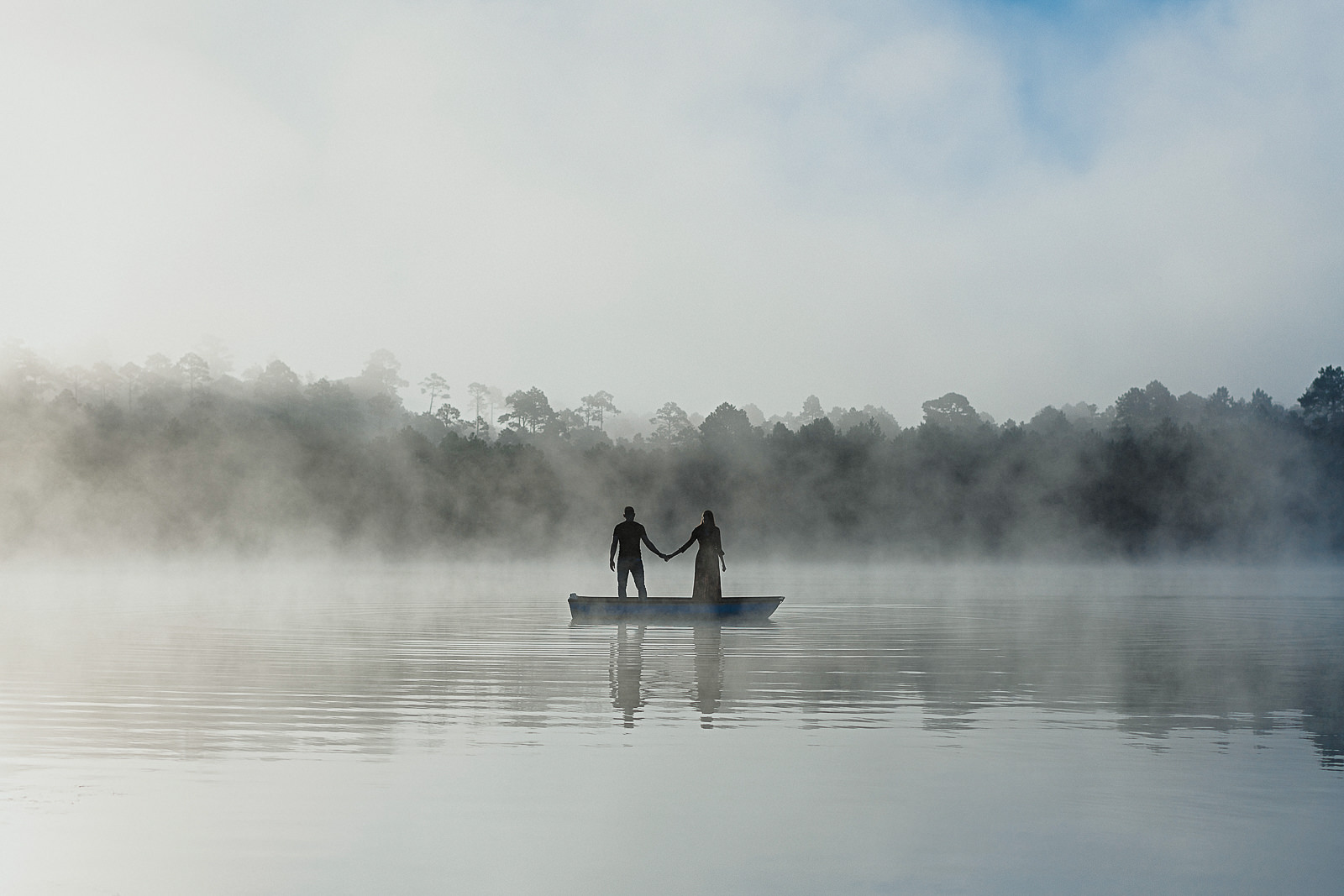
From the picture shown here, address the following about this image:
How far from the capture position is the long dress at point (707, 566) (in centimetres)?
2377

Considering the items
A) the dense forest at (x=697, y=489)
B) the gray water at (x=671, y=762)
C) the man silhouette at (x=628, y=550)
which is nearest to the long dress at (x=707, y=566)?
the man silhouette at (x=628, y=550)

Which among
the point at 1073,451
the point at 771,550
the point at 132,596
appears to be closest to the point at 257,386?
the point at 771,550

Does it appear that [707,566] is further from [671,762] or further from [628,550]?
[671,762]

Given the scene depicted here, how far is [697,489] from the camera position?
7494cm

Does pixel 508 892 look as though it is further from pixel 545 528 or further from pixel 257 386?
pixel 257 386

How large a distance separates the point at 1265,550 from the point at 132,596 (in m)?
55.2

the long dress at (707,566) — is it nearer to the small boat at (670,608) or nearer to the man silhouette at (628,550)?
the small boat at (670,608)

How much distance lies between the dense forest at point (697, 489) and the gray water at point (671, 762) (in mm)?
53035

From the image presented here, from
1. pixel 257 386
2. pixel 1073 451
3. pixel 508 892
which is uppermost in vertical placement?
pixel 257 386

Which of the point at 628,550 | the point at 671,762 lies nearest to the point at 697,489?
the point at 628,550

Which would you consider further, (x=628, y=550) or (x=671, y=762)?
(x=628, y=550)

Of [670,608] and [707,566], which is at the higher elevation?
[707,566]

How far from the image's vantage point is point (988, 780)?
8398 mm

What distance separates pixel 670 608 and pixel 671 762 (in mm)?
14506
